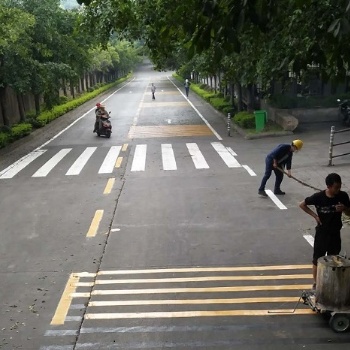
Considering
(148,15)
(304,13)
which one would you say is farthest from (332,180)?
(148,15)

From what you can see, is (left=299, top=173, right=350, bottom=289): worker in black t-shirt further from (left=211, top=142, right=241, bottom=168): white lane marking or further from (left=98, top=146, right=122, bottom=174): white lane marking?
(left=98, top=146, right=122, bottom=174): white lane marking

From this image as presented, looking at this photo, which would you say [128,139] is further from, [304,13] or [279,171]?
[304,13]

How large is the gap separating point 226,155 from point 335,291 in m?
12.1

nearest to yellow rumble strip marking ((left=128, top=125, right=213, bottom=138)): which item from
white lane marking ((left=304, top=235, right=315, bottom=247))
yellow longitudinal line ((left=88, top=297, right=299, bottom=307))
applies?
white lane marking ((left=304, top=235, right=315, bottom=247))

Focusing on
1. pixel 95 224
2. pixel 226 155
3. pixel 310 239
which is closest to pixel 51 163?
pixel 226 155

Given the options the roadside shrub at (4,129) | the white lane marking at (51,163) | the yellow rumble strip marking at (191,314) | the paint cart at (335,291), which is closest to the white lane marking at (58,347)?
the yellow rumble strip marking at (191,314)

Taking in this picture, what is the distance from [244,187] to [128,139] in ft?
35.2

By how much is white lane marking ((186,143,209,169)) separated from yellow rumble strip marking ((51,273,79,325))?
342 inches

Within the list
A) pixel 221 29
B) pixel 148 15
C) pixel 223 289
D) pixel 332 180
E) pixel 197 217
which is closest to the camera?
pixel 221 29

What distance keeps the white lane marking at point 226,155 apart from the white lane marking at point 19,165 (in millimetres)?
6681

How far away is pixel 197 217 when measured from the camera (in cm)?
1023

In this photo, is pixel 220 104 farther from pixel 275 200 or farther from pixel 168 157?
pixel 275 200

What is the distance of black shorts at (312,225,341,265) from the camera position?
6273 millimetres

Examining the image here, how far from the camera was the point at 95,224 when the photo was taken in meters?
10.0
